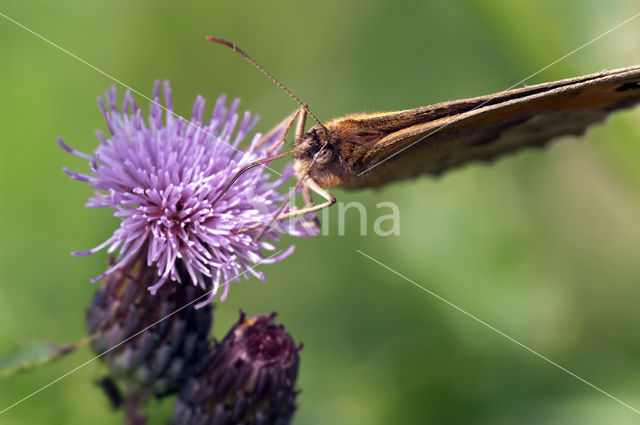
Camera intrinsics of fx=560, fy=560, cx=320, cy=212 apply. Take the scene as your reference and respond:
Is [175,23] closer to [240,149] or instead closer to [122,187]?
[240,149]

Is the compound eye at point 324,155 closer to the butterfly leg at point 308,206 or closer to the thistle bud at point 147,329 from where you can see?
the butterfly leg at point 308,206

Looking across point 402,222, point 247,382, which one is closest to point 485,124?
point 402,222

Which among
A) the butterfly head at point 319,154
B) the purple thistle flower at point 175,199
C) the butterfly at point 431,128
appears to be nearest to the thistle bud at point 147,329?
the purple thistle flower at point 175,199

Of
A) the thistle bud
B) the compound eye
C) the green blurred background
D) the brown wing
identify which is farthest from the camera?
the green blurred background

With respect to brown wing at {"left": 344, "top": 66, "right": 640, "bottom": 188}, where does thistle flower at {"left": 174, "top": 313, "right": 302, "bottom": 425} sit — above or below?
below

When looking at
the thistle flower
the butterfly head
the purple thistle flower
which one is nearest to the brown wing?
the butterfly head

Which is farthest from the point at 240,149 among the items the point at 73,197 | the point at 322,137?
the point at 73,197

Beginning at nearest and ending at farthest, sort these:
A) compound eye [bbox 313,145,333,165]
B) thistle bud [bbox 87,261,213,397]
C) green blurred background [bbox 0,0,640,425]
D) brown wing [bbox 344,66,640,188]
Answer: brown wing [bbox 344,66,640,188]
thistle bud [bbox 87,261,213,397]
compound eye [bbox 313,145,333,165]
green blurred background [bbox 0,0,640,425]

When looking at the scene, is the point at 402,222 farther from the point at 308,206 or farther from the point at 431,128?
the point at 431,128

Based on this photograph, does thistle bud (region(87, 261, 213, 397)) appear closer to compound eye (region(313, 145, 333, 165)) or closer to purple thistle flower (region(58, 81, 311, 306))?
purple thistle flower (region(58, 81, 311, 306))
